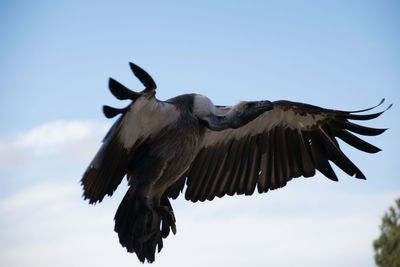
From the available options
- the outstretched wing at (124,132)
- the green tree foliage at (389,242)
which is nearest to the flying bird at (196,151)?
the outstretched wing at (124,132)

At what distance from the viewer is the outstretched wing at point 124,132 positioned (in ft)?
15.7

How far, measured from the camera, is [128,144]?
532cm

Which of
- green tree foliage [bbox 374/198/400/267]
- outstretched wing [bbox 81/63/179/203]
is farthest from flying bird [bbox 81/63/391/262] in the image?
green tree foliage [bbox 374/198/400/267]

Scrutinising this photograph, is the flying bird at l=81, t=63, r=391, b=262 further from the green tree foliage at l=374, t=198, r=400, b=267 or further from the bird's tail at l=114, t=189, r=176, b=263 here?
the green tree foliage at l=374, t=198, r=400, b=267

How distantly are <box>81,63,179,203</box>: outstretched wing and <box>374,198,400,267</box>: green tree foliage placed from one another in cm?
1901

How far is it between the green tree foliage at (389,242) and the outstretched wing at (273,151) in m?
17.1

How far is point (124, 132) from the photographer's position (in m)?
5.12

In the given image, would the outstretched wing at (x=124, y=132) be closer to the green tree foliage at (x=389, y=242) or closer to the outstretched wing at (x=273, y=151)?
the outstretched wing at (x=273, y=151)

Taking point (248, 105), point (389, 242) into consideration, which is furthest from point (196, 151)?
point (389, 242)

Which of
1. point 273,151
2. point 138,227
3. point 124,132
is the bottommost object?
point 138,227

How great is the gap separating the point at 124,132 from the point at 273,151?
2.20 metres

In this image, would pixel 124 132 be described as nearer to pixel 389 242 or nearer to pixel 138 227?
pixel 138 227

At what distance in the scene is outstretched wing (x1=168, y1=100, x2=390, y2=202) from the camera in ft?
21.4

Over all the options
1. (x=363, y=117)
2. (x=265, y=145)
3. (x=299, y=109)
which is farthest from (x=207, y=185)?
(x=363, y=117)
